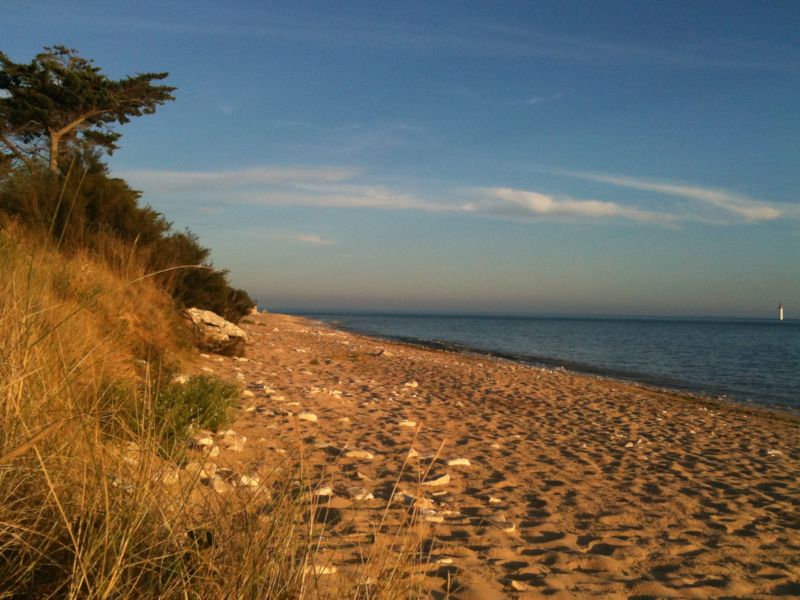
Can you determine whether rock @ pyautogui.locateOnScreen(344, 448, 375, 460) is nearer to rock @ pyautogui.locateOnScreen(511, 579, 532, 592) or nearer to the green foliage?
the green foliage

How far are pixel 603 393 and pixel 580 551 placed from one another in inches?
392

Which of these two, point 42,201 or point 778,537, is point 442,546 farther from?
point 42,201

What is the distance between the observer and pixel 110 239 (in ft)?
29.8

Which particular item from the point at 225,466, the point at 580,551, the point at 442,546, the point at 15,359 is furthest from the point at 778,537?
the point at 15,359

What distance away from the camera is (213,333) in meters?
10.7

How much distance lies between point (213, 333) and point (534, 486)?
7584 millimetres

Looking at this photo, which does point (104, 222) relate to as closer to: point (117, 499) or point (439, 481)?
point (439, 481)

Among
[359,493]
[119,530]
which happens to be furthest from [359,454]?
[119,530]

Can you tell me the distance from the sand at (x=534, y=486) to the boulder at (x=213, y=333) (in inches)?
24.8

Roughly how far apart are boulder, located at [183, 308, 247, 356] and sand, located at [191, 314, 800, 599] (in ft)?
2.07

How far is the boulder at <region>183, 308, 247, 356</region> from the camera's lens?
34.4 ft

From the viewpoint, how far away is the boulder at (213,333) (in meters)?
10.5

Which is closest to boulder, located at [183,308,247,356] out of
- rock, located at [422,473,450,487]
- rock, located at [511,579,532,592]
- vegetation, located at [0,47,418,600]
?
vegetation, located at [0,47,418,600]

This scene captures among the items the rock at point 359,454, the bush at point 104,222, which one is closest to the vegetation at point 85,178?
the bush at point 104,222
